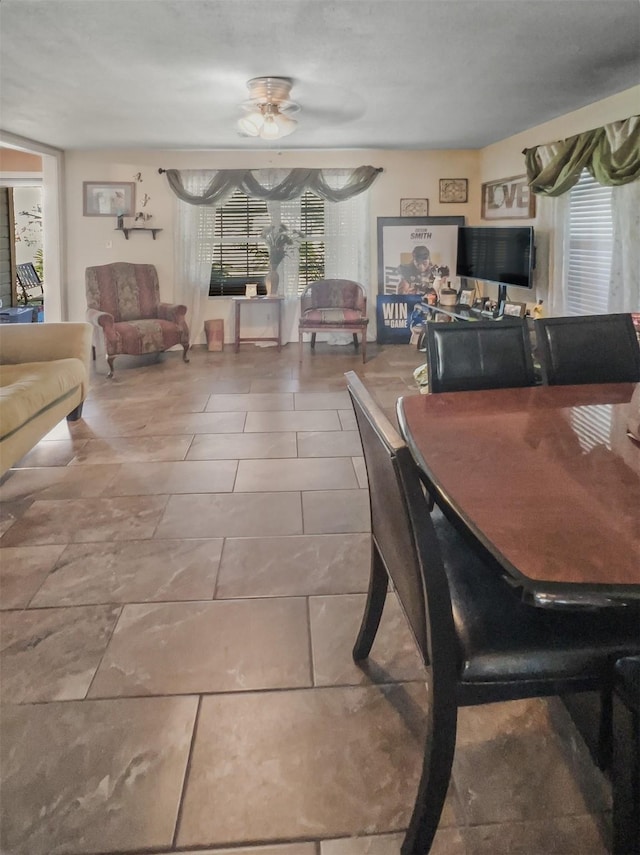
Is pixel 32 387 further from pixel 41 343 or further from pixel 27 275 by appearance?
pixel 27 275

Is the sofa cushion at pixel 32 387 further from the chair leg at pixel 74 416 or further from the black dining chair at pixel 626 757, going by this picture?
the black dining chair at pixel 626 757

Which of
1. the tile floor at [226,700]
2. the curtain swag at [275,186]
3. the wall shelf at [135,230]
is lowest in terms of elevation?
the tile floor at [226,700]

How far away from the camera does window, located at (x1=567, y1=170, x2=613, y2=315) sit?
15.1 feet

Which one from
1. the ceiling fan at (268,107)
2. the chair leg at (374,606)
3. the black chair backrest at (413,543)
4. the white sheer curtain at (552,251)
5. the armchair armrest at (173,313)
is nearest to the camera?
the black chair backrest at (413,543)

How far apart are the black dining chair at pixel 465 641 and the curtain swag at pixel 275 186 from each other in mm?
6144

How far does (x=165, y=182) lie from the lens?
6.89 meters

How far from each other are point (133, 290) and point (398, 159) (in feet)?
10.6

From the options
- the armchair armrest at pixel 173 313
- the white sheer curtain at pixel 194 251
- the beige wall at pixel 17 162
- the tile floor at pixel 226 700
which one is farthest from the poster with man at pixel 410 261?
the tile floor at pixel 226 700

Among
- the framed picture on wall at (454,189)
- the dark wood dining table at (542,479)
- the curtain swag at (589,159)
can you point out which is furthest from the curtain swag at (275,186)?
the dark wood dining table at (542,479)

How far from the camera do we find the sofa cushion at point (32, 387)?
3.01 meters

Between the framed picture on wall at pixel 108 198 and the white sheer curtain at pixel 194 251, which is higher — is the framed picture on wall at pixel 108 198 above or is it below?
above

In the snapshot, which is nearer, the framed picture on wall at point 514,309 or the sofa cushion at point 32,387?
the sofa cushion at point 32,387

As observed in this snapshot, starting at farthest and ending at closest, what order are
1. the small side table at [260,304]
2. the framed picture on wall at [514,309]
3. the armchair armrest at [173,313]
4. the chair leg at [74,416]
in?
the small side table at [260,304]
the armchair armrest at [173,313]
the framed picture on wall at [514,309]
the chair leg at [74,416]

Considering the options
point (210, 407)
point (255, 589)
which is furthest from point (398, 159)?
point (255, 589)
